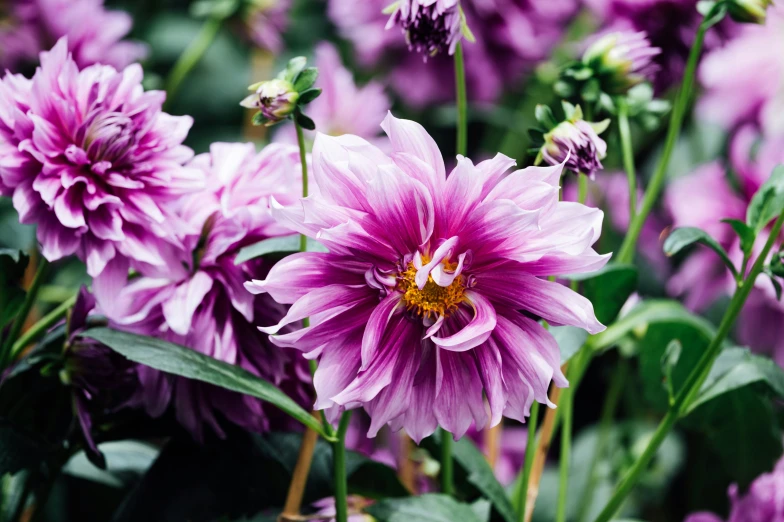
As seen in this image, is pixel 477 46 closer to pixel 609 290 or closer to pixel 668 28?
pixel 668 28

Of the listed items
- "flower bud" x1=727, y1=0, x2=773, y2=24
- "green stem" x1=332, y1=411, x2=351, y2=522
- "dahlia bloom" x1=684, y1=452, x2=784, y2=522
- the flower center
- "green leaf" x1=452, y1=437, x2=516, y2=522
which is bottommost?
"dahlia bloom" x1=684, y1=452, x2=784, y2=522

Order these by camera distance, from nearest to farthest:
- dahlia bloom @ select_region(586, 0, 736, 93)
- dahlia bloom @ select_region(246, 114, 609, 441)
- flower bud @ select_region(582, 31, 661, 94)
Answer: dahlia bloom @ select_region(246, 114, 609, 441) → flower bud @ select_region(582, 31, 661, 94) → dahlia bloom @ select_region(586, 0, 736, 93)

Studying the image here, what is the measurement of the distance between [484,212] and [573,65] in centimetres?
15

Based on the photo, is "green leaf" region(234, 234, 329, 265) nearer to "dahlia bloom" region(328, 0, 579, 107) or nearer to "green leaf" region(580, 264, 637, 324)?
"green leaf" region(580, 264, 637, 324)

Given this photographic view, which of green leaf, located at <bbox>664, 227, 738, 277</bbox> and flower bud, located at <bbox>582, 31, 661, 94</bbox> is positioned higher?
flower bud, located at <bbox>582, 31, 661, 94</bbox>

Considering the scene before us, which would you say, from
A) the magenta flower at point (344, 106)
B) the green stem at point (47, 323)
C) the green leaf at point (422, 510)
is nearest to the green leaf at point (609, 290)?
the green leaf at point (422, 510)

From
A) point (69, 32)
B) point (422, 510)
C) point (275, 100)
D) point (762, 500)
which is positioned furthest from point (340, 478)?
point (69, 32)

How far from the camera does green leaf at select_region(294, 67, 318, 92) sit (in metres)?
0.36

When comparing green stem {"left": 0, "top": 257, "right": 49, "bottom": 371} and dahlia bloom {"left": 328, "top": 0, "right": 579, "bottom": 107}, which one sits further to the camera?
dahlia bloom {"left": 328, "top": 0, "right": 579, "bottom": 107}

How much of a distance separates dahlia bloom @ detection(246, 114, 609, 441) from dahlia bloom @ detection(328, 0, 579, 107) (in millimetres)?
401

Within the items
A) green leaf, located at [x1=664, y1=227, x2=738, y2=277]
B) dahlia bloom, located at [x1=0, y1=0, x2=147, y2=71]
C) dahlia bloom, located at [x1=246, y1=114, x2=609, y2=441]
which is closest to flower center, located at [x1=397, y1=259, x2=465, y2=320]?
dahlia bloom, located at [x1=246, y1=114, x2=609, y2=441]

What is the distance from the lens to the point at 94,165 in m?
0.38

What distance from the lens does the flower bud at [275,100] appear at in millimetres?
348

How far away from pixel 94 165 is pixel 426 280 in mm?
171
